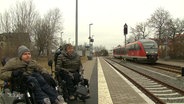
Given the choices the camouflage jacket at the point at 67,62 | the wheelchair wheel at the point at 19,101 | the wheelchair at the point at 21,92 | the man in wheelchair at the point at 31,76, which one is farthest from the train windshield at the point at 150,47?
the wheelchair wheel at the point at 19,101

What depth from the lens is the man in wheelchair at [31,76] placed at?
7426 mm

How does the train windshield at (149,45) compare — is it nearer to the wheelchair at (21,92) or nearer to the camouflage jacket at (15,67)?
the camouflage jacket at (15,67)

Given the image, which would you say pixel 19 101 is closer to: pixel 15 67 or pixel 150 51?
pixel 15 67

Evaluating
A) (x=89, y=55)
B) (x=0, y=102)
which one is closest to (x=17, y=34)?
(x=89, y=55)

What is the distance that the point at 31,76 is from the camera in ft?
24.8

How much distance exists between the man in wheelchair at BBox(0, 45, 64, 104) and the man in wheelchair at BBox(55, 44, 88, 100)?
2.59 metres

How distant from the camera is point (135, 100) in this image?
38.1 feet

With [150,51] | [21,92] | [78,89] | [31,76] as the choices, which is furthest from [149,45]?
[21,92]

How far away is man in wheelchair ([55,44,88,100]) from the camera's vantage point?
10.5 m

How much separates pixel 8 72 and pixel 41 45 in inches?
2309

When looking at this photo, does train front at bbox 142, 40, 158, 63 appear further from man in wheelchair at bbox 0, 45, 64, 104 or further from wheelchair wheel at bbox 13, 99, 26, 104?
wheelchair wheel at bbox 13, 99, 26, 104

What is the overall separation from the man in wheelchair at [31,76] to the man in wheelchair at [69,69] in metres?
2.59

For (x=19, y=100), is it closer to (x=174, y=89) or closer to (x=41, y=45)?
Result: (x=174, y=89)

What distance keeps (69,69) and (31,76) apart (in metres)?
3.28
